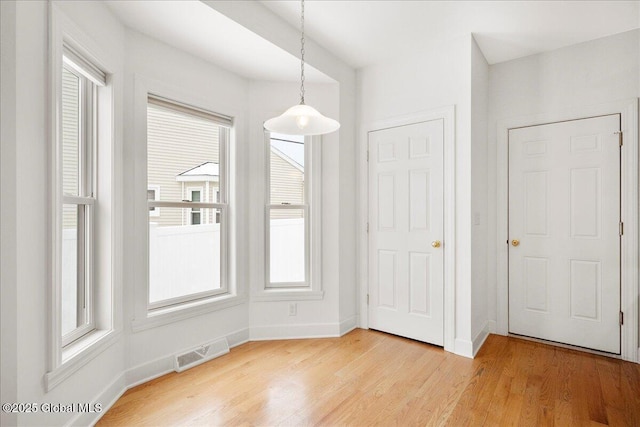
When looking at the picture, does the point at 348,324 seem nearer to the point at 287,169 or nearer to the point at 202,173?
the point at 287,169

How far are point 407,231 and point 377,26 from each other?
1.88 meters

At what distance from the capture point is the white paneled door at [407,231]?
10.4 feet

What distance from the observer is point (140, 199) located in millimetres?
2508

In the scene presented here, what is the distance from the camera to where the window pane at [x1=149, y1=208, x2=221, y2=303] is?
106 inches

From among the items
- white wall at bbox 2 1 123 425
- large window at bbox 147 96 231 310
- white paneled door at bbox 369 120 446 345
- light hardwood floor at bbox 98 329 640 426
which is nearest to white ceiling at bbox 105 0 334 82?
large window at bbox 147 96 231 310

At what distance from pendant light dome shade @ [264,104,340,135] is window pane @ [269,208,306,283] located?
1447mm

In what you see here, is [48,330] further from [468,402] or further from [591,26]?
[591,26]

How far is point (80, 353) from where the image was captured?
6.10 feet

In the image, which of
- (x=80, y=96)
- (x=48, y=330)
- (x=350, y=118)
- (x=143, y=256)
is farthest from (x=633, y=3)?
(x=48, y=330)

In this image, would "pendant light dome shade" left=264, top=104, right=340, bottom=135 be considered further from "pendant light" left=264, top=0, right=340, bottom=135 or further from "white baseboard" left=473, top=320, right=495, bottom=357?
"white baseboard" left=473, top=320, right=495, bottom=357

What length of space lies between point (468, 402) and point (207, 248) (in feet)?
7.75

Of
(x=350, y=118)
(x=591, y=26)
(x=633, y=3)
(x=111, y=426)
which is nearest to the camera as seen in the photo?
(x=111, y=426)

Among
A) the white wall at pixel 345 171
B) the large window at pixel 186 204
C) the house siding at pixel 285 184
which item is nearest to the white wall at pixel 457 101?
the white wall at pixel 345 171

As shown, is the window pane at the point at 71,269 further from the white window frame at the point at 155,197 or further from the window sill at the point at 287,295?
the window sill at the point at 287,295
